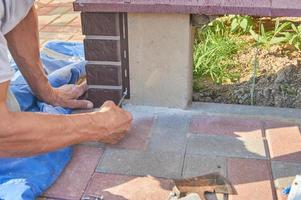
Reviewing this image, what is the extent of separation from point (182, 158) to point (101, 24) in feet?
2.65

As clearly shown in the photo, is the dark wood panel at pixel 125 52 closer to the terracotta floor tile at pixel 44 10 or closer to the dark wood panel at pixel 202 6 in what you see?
the dark wood panel at pixel 202 6

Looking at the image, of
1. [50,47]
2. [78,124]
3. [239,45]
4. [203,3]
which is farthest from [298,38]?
[78,124]

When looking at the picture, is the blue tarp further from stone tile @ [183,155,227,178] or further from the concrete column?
stone tile @ [183,155,227,178]

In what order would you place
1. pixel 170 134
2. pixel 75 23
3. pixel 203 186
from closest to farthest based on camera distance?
pixel 203 186
pixel 170 134
pixel 75 23

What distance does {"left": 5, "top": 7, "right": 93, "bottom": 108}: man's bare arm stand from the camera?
230 centimetres

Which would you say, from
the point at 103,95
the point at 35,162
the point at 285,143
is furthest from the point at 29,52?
the point at 285,143

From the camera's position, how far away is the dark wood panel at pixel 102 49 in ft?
7.86

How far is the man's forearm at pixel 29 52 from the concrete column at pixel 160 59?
48cm

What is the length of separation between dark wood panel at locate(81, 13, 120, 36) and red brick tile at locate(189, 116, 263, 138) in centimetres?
63

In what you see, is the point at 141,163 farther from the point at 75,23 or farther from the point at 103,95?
the point at 75,23

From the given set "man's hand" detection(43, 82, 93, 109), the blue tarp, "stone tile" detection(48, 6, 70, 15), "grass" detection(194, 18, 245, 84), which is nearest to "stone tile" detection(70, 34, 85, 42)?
the blue tarp

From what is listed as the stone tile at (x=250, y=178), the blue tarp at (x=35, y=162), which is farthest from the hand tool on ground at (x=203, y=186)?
the blue tarp at (x=35, y=162)

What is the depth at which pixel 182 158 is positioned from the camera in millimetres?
2119

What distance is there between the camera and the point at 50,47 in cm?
320
